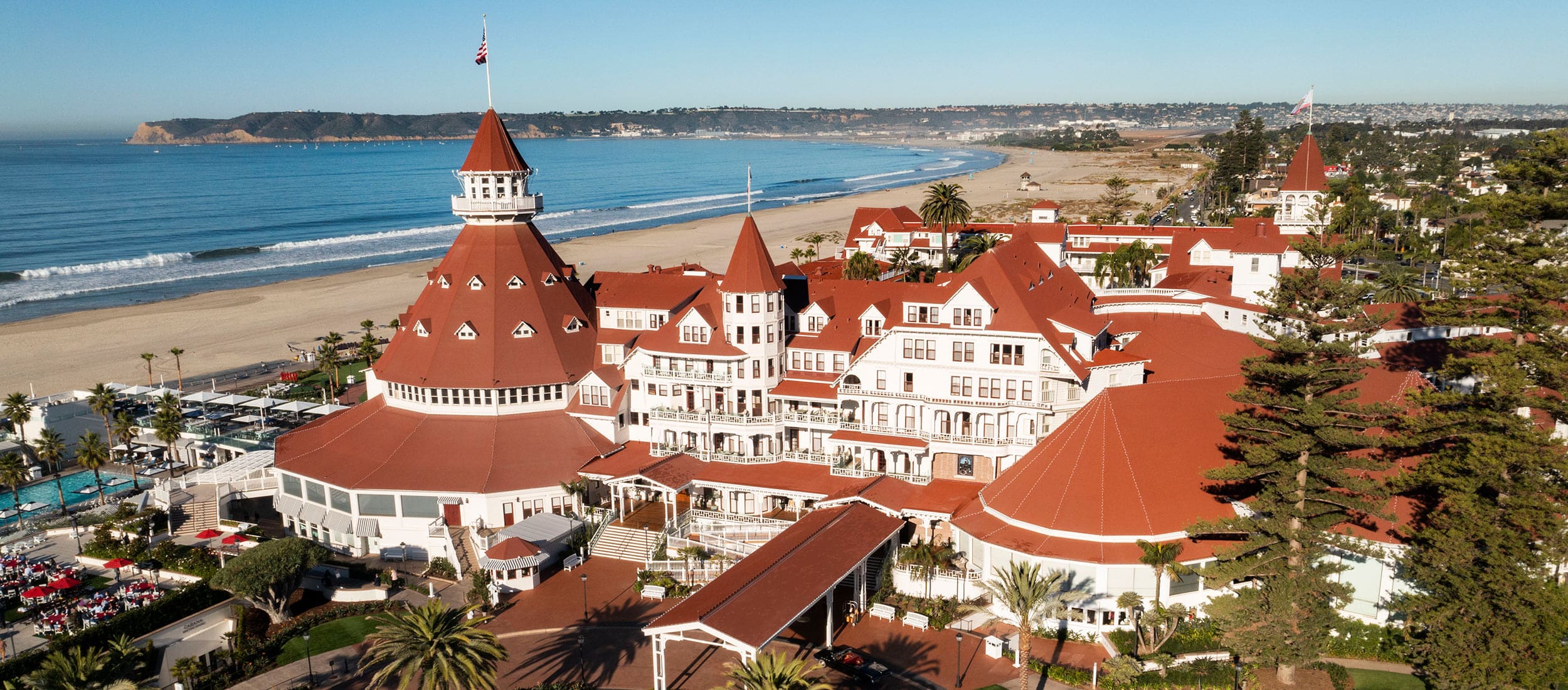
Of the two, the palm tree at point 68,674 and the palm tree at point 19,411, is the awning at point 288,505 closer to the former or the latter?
the palm tree at point 19,411

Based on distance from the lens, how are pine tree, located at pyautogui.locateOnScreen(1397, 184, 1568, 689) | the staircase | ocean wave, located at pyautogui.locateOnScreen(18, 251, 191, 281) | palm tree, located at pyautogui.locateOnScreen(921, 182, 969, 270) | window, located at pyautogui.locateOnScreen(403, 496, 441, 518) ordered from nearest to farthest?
pine tree, located at pyautogui.locateOnScreen(1397, 184, 1568, 689)
the staircase
window, located at pyautogui.locateOnScreen(403, 496, 441, 518)
palm tree, located at pyautogui.locateOnScreen(921, 182, 969, 270)
ocean wave, located at pyautogui.locateOnScreen(18, 251, 191, 281)

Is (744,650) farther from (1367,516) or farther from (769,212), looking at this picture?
(769,212)

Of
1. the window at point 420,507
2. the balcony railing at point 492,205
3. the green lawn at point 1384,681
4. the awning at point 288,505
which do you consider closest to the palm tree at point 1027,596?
the green lawn at point 1384,681

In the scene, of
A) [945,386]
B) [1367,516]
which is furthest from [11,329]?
[1367,516]

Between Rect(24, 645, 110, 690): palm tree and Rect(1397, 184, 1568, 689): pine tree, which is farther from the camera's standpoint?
Rect(1397, 184, 1568, 689): pine tree

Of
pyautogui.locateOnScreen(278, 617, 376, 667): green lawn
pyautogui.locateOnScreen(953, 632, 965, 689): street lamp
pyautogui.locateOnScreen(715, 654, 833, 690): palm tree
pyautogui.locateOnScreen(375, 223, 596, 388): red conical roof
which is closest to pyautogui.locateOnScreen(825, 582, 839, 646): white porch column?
pyautogui.locateOnScreen(953, 632, 965, 689): street lamp

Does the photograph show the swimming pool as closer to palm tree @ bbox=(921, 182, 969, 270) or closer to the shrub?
the shrub
